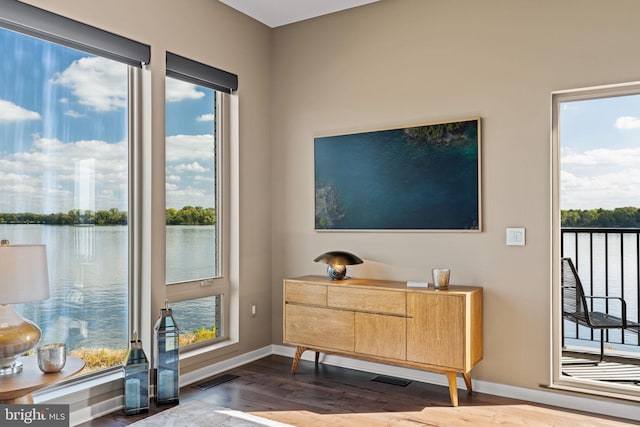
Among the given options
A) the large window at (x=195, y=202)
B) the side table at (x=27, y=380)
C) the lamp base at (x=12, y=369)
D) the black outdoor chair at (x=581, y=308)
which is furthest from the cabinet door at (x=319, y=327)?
the lamp base at (x=12, y=369)

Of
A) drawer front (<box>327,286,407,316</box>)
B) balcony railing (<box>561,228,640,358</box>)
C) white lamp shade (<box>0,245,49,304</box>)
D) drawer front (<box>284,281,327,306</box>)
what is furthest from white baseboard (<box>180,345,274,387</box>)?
balcony railing (<box>561,228,640,358</box>)

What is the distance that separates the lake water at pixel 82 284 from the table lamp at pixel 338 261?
3.97 feet

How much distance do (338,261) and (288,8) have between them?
2.18 meters

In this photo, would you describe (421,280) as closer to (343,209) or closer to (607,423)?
(343,209)

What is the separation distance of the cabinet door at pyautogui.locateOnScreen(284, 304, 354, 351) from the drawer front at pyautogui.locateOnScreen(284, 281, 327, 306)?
0.05 m

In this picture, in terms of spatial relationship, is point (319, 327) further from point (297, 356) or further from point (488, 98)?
point (488, 98)

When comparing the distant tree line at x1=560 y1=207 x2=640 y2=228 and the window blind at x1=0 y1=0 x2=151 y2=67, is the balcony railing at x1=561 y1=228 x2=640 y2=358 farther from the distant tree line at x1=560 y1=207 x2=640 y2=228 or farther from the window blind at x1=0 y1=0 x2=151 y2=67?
the window blind at x1=0 y1=0 x2=151 y2=67

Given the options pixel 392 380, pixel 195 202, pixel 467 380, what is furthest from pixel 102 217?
pixel 467 380

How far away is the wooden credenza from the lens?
126 inches

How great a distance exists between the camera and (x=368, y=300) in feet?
11.6

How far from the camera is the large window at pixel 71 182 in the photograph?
9.01 ft

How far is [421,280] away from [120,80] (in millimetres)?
2610

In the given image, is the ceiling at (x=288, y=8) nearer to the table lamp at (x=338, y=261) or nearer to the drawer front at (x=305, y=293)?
the table lamp at (x=338, y=261)

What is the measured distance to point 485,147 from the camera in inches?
138
